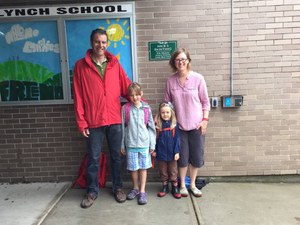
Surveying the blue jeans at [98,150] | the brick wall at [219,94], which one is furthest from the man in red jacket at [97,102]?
the brick wall at [219,94]

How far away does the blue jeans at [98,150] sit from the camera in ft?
9.99

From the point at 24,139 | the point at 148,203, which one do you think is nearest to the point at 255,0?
the point at 148,203

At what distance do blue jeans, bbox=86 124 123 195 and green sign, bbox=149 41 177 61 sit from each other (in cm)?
121

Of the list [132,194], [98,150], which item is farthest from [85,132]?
[132,194]

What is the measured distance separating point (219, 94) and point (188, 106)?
0.76 meters

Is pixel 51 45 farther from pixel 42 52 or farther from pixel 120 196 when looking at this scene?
pixel 120 196

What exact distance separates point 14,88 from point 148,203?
2677mm

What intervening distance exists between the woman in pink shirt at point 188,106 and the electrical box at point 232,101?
51cm

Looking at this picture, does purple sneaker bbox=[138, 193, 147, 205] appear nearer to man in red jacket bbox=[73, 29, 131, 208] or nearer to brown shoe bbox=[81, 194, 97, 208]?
man in red jacket bbox=[73, 29, 131, 208]

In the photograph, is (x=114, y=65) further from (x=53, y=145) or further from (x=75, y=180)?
(x=75, y=180)

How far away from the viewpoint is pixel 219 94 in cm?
356

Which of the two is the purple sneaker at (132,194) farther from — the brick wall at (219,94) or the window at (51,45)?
the window at (51,45)

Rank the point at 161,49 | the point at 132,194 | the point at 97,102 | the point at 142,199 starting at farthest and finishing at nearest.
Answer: the point at 161,49 < the point at 132,194 < the point at 142,199 < the point at 97,102

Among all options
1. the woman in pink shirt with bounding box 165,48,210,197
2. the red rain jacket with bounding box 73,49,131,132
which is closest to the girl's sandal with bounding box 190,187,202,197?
the woman in pink shirt with bounding box 165,48,210,197
